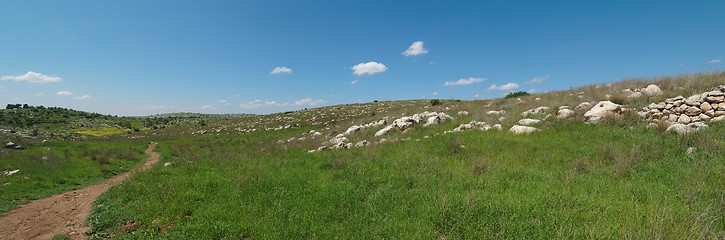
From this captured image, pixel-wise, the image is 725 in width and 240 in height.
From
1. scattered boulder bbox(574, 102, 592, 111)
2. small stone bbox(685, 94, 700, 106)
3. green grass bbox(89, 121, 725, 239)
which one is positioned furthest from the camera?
scattered boulder bbox(574, 102, 592, 111)

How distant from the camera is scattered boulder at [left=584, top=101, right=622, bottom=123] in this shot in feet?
43.9

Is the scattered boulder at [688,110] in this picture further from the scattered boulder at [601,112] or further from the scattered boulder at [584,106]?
the scattered boulder at [584,106]

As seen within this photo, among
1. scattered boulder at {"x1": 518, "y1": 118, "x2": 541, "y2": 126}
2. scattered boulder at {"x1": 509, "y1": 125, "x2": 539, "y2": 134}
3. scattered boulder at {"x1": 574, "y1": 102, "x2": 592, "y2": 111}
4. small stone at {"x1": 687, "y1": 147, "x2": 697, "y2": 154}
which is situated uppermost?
scattered boulder at {"x1": 574, "y1": 102, "x2": 592, "y2": 111}

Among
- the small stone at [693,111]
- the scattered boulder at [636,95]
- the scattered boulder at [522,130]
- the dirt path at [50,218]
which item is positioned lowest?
the dirt path at [50,218]

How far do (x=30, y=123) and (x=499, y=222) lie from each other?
3429 inches

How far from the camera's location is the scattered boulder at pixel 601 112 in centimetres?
1338

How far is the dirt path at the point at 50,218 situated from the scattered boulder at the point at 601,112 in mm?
18792

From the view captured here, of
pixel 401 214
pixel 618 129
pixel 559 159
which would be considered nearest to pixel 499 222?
pixel 401 214

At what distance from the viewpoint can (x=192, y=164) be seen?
1473 cm

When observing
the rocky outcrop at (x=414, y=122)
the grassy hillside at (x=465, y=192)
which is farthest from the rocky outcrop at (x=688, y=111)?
the rocky outcrop at (x=414, y=122)

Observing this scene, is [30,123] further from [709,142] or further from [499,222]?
[709,142]

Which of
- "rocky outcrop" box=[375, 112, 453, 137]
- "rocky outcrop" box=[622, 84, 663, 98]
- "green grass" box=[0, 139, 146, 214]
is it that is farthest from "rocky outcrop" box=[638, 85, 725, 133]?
"green grass" box=[0, 139, 146, 214]

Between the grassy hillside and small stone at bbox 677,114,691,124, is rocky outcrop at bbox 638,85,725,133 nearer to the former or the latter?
small stone at bbox 677,114,691,124

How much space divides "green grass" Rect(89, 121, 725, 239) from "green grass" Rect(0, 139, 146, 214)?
17.3ft
